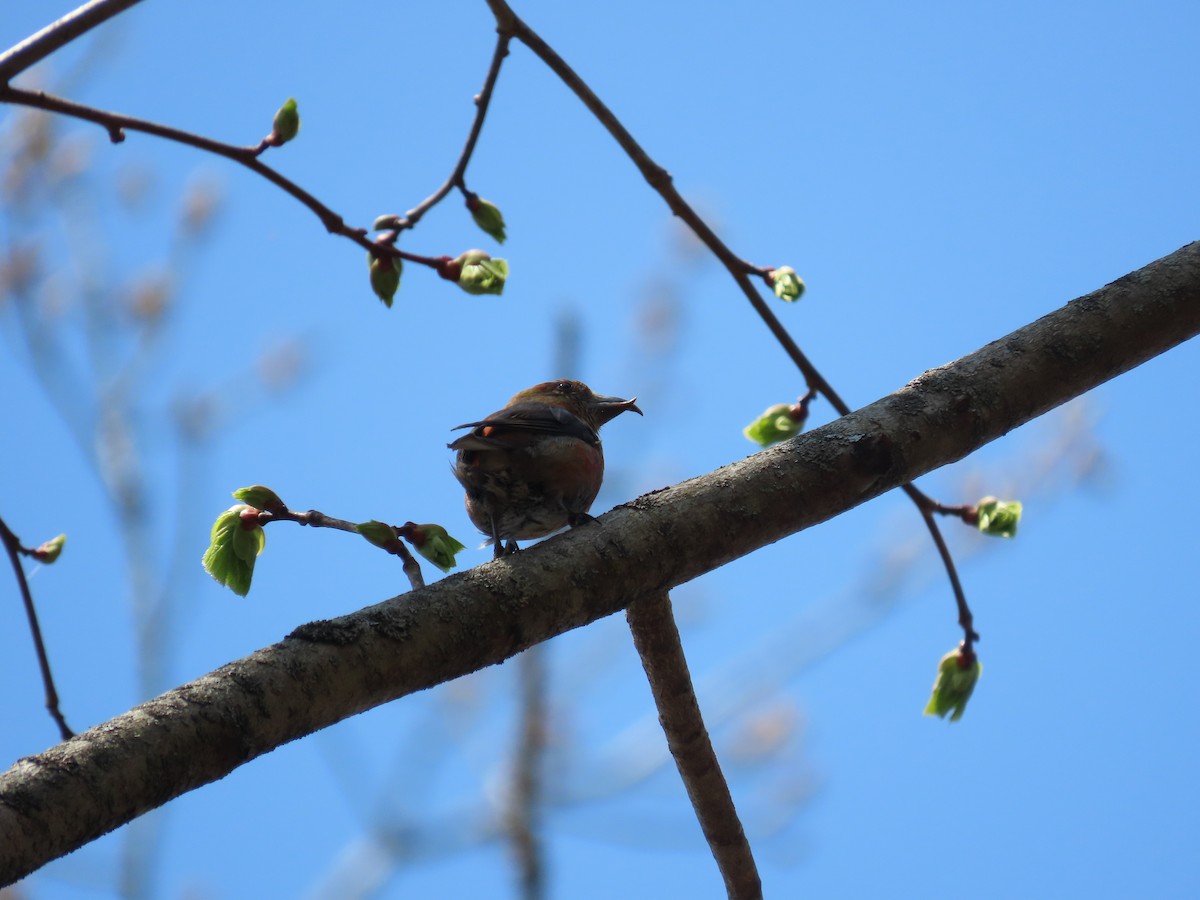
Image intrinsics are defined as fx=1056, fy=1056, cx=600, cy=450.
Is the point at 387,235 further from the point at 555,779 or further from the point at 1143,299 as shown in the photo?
the point at 555,779

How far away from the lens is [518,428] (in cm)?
354

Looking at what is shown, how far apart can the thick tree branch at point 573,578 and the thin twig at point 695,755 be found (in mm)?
447

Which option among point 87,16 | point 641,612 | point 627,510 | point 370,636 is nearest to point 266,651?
point 370,636

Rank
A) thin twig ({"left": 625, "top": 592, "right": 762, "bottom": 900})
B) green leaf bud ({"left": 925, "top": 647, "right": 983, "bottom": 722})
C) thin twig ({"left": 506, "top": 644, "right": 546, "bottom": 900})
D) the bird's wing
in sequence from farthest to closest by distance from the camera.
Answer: thin twig ({"left": 506, "top": 644, "right": 546, "bottom": 900}) < the bird's wing < green leaf bud ({"left": 925, "top": 647, "right": 983, "bottom": 722}) < thin twig ({"left": 625, "top": 592, "right": 762, "bottom": 900})

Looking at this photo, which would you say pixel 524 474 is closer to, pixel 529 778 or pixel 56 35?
pixel 56 35

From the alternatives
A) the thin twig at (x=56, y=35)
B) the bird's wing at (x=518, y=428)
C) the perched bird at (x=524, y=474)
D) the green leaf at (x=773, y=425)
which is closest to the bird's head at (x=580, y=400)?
the bird's wing at (x=518, y=428)

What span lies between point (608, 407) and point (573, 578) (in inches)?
85.8

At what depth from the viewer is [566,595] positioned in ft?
7.30

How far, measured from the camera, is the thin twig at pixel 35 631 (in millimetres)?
2518

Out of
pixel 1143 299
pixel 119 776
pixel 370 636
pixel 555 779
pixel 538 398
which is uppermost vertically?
pixel 538 398

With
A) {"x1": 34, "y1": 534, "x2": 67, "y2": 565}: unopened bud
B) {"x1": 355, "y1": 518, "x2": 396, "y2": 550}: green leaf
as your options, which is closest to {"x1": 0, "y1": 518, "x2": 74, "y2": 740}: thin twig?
{"x1": 34, "y1": 534, "x2": 67, "y2": 565}: unopened bud

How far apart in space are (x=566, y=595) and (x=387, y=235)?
1.11 m

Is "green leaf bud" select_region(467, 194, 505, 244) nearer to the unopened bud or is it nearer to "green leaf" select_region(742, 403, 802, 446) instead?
"green leaf" select_region(742, 403, 802, 446)

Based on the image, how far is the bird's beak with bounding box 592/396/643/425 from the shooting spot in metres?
4.36
